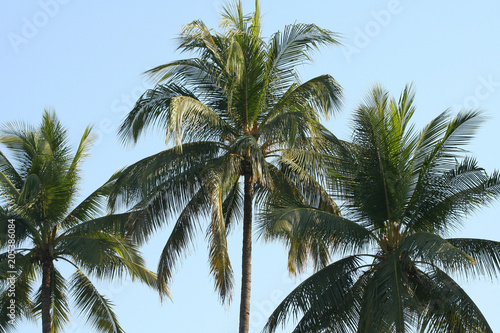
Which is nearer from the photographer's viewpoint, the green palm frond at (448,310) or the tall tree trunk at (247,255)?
the green palm frond at (448,310)

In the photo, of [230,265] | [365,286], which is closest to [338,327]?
[365,286]

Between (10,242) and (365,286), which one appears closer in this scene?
(365,286)

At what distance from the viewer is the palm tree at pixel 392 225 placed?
1542 cm

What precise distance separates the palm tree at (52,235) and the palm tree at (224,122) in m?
1.65

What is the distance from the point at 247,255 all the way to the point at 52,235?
5628 millimetres

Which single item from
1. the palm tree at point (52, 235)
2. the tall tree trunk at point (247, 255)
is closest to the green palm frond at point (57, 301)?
the palm tree at point (52, 235)

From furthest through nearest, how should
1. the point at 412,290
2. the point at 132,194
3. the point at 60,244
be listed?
the point at 60,244
the point at 132,194
the point at 412,290

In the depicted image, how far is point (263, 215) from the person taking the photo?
16641mm

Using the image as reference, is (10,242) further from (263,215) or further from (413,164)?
(413,164)

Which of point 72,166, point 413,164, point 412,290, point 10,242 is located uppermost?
point 413,164

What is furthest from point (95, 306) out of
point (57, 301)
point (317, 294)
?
point (317, 294)

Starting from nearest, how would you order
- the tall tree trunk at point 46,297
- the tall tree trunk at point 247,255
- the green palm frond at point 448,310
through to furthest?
the green palm frond at point 448,310, the tall tree trunk at point 247,255, the tall tree trunk at point 46,297

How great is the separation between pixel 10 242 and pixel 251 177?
242 inches

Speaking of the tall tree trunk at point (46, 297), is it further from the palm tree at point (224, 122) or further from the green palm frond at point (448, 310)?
the green palm frond at point (448, 310)
